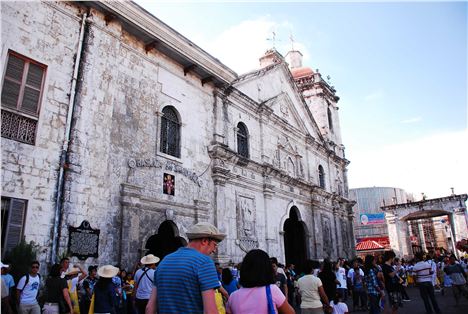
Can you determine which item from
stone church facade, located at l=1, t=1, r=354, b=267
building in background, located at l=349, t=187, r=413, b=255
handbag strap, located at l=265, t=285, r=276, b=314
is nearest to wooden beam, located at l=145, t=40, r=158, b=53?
stone church facade, located at l=1, t=1, r=354, b=267

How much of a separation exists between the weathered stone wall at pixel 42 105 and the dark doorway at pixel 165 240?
10.5 ft

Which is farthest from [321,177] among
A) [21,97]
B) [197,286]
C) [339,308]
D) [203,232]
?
[197,286]

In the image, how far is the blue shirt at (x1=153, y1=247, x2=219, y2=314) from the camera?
103 inches

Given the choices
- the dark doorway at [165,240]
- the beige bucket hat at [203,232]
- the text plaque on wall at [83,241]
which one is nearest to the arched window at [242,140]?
the dark doorway at [165,240]

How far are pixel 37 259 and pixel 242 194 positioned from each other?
7.68 metres

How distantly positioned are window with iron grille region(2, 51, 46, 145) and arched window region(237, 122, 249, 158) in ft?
25.8

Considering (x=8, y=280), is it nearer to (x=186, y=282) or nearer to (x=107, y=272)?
(x=107, y=272)

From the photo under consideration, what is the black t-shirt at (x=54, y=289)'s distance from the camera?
564 centimetres

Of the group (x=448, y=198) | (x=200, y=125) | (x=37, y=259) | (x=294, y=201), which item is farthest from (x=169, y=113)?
(x=448, y=198)

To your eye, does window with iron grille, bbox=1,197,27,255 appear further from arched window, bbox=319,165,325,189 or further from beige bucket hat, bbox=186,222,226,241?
arched window, bbox=319,165,325,189

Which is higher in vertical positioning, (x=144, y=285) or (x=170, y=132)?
(x=170, y=132)

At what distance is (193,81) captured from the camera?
12562mm

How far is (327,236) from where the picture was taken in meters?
19.0

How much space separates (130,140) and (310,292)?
6432mm
